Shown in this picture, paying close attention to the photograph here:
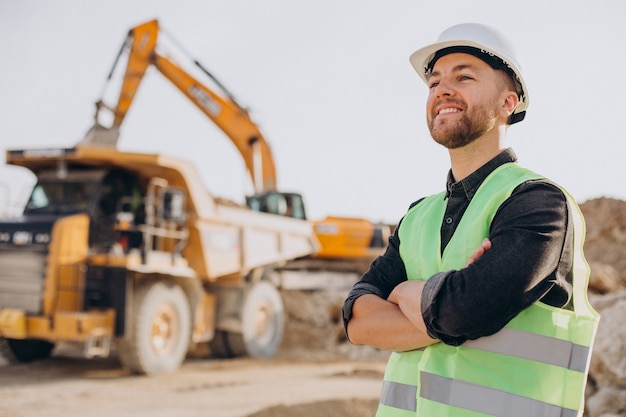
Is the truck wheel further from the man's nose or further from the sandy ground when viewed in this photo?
the man's nose

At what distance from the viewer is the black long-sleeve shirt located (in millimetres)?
1810

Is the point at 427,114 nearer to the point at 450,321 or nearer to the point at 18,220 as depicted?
the point at 450,321

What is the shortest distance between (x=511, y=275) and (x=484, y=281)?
0.22 ft

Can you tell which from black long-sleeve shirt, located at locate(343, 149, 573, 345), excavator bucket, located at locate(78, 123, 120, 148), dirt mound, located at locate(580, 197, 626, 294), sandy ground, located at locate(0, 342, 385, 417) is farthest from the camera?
dirt mound, located at locate(580, 197, 626, 294)

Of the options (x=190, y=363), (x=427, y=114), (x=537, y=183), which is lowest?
(x=190, y=363)

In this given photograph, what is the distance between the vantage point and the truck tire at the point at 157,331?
890 cm

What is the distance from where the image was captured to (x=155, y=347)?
9.30m

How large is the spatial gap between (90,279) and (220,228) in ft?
7.41

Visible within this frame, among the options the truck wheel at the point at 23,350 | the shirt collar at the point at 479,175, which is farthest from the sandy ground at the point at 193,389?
the shirt collar at the point at 479,175

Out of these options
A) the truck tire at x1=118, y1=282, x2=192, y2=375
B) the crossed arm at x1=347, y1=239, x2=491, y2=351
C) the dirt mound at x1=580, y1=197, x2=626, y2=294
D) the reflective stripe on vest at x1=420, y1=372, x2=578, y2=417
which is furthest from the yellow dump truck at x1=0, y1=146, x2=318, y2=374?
the dirt mound at x1=580, y1=197, x2=626, y2=294

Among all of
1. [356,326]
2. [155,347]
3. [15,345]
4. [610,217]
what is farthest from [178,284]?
[610,217]

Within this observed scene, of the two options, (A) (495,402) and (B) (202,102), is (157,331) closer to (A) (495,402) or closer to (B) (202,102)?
(B) (202,102)

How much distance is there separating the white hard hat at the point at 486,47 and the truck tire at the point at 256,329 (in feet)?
31.2

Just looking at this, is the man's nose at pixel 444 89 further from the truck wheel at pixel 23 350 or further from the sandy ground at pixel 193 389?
the truck wheel at pixel 23 350
